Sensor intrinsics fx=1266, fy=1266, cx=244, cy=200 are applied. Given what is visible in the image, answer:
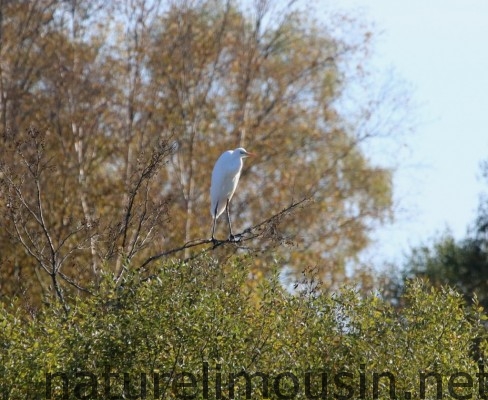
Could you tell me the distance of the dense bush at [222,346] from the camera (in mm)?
9281

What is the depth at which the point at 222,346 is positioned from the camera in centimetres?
942

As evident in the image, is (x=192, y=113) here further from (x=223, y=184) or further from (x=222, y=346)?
(x=222, y=346)

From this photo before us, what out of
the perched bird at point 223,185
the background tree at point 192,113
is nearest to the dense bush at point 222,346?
the perched bird at point 223,185

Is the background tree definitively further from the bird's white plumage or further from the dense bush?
the dense bush

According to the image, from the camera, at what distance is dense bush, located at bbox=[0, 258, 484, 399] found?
9281 mm

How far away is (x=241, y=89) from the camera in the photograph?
27.0 m

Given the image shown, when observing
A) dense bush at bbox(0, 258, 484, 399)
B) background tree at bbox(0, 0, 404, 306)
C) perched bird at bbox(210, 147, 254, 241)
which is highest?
background tree at bbox(0, 0, 404, 306)

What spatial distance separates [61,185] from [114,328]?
48.5 feet

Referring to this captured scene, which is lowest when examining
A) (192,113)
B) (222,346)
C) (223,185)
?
(222,346)

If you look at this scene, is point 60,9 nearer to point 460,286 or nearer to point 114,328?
point 460,286

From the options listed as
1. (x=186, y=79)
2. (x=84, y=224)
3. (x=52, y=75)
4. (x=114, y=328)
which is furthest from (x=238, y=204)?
(x=114, y=328)

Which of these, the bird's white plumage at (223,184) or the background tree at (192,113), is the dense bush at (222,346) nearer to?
the bird's white plumage at (223,184)

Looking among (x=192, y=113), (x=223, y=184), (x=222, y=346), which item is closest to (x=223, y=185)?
(x=223, y=184)

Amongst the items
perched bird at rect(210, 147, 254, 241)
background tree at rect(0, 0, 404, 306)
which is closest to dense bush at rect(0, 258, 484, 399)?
perched bird at rect(210, 147, 254, 241)
